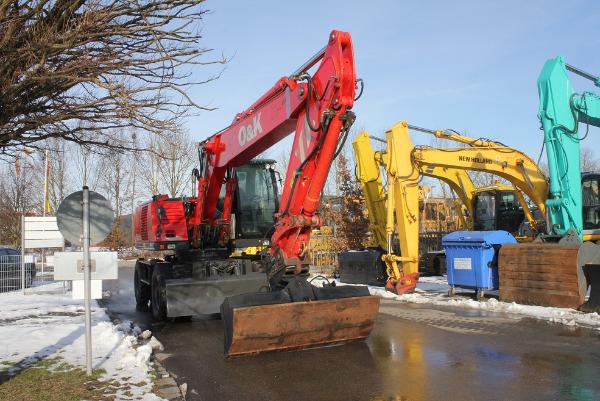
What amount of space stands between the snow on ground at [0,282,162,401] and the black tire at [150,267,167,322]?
75cm

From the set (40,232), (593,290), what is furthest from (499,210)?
(40,232)

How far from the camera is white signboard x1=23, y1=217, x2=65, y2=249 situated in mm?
17359

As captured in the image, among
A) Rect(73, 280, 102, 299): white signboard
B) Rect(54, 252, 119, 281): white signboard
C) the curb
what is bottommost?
the curb

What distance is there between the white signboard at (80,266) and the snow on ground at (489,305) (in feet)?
16.8

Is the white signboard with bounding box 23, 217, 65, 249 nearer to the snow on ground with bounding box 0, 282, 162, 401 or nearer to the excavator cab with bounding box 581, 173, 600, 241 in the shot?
the snow on ground with bounding box 0, 282, 162, 401

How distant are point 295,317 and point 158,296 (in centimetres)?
528

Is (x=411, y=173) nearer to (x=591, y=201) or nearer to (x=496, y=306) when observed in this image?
(x=496, y=306)

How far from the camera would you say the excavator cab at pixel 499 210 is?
1894 centimetres

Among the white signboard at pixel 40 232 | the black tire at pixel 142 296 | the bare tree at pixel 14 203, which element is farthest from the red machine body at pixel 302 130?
the bare tree at pixel 14 203

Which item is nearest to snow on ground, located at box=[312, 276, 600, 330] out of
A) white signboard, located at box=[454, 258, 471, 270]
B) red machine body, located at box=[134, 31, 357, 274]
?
white signboard, located at box=[454, 258, 471, 270]

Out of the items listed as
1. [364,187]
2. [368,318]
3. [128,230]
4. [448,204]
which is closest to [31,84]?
[368,318]

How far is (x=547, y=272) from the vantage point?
39.1 feet

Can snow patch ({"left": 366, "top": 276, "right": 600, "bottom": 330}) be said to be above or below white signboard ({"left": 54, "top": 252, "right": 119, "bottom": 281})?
below

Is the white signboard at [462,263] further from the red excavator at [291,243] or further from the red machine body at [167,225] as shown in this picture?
the red machine body at [167,225]
